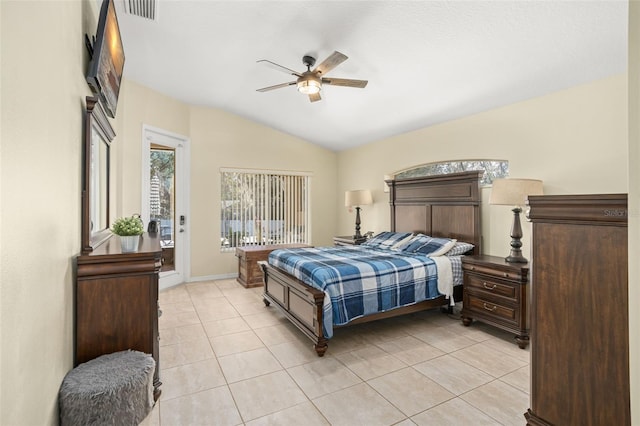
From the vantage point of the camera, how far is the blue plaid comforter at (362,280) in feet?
9.11

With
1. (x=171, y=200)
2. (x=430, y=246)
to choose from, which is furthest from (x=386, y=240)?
(x=171, y=200)

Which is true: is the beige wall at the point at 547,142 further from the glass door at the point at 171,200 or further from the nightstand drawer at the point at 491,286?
the glass door at the point at 171,200

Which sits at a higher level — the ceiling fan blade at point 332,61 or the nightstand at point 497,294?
the ceiling fan blade at point 332,61

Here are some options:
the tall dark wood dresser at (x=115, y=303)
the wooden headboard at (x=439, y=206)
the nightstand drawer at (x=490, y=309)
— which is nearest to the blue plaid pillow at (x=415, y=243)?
the wooden headboard at (x=439, y=206)

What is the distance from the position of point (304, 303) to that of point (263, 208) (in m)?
3.38

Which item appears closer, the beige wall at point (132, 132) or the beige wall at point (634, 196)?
the beige wall at point (634, 196)

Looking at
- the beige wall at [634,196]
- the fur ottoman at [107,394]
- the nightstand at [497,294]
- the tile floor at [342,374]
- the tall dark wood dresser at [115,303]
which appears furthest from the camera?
the nightstand at [497,294]

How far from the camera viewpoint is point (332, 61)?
2.67 metres

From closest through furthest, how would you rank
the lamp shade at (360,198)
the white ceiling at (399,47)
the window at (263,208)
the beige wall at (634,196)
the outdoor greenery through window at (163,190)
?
the beige wall at (634,196)
the white ceiling at (399,47)
the outdoor greenery through window at (163,190)
the lamp shade at (360,198)
the window at (263,208)

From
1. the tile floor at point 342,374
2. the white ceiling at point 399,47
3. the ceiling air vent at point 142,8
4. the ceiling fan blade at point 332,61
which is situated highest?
the ceiling air vent at point 142,8

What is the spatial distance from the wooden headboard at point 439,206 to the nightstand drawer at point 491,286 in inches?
22.3

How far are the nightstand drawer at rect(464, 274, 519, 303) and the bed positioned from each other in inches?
9.9

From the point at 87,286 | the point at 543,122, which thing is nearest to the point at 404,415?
the point at 87,286

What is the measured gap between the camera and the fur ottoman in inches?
54.6
